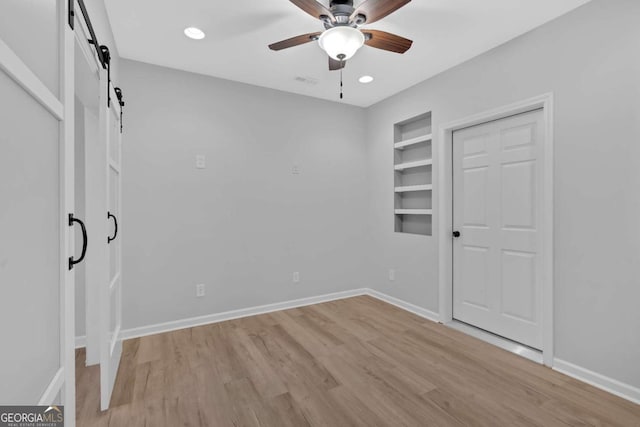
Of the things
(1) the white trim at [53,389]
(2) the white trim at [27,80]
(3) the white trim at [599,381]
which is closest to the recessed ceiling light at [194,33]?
(2) the white trim at [27,80]

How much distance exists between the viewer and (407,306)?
3.64 m

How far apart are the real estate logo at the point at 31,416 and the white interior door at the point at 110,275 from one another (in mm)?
1023

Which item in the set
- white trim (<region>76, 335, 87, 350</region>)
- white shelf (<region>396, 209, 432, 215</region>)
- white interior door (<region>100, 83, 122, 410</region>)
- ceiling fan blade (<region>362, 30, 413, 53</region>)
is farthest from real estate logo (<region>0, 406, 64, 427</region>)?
white shelf (<region>396, 209, 432, 215</region>)

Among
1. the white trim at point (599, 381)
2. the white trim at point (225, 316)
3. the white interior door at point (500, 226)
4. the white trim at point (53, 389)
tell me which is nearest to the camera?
the white trim at point (53, 389)

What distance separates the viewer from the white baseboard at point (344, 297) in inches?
79.0

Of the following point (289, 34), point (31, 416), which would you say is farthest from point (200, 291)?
point (289, 34)

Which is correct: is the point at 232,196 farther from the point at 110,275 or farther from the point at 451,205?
the point at 451,205

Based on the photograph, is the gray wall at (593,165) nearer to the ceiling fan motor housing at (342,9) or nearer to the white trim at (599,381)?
the white trim at (599,381)

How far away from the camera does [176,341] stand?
2.83m

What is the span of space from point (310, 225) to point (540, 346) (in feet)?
8.51

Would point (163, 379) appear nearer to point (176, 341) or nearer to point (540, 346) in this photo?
point (176, 341)

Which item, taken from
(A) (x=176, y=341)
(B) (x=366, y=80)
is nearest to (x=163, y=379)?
(A) (x=176, y=341)

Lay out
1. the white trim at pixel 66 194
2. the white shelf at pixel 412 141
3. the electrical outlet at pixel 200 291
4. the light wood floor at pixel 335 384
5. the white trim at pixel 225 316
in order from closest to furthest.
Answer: the white trim at pixel 66 194 < the light wood floor at pixel 335 384 < the white trim at pixel 225 316 < the electrical outlet at pixel 200 291 < the white shelf at pixel 412 141

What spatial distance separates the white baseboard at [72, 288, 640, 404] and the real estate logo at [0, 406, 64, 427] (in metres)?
2.27
